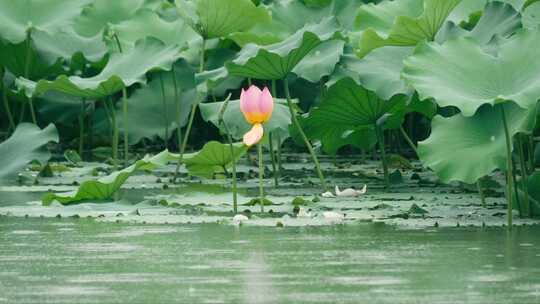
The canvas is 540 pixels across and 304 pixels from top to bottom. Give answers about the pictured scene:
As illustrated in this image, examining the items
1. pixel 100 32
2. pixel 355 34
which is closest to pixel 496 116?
pixel 355 34

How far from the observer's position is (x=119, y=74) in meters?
6.71

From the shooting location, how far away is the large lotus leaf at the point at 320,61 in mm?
5984

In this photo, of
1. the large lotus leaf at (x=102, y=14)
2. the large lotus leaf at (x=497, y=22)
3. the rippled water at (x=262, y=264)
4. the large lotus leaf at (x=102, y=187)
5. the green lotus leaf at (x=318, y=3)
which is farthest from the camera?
the large lotus leaf at (x=102, y=14)

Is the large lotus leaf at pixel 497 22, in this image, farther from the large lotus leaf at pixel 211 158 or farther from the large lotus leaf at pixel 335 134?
the large lotus leaf at pixel 211 158

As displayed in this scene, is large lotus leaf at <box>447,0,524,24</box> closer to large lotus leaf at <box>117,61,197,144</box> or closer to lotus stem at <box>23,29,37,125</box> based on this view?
large lotus leaf at <box>117,61,197,144</box>

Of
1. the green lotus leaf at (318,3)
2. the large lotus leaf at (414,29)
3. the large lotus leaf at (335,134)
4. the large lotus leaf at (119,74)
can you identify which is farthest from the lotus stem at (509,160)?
the green lotus leaf at (318,3)

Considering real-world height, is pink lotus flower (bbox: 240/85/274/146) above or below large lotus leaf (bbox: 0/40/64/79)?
below

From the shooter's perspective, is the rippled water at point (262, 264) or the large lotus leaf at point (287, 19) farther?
the large lotus leaf at point (287, 19)

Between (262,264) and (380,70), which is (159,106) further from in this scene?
(262,264)

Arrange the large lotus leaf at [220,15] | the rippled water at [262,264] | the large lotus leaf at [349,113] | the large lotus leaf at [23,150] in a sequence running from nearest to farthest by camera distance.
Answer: the rippled water at [262,264] < the large lotus leaf at [349,113] < the large lotus leaf at [23,150] < the large lotus leaf at [220,15]

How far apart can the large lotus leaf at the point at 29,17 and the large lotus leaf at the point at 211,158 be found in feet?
5.29

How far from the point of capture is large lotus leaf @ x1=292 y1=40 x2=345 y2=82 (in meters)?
5.98

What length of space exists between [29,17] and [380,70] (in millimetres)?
2706

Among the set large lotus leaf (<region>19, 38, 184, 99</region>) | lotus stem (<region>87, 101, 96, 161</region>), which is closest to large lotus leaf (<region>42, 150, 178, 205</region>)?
large lotus leaf (<region>19, 38, 184, 99</region>)
